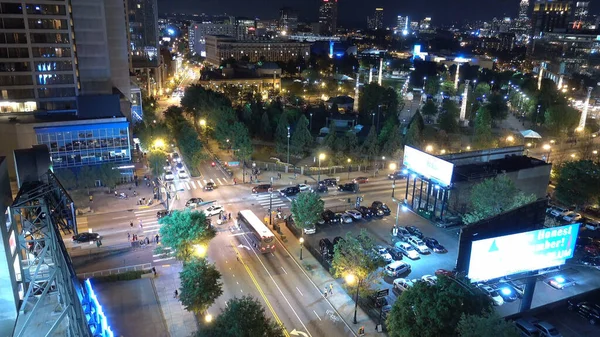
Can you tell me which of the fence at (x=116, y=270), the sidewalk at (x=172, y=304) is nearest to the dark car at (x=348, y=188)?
the sidewalk at (x=172, y=304)

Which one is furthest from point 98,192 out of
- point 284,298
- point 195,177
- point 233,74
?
point 233,74

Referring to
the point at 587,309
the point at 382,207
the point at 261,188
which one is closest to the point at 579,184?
the point at 382,207

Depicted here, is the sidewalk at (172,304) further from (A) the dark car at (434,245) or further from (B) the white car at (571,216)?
(B) the white car at (571,216)

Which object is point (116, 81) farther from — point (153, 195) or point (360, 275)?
point (360, 275)

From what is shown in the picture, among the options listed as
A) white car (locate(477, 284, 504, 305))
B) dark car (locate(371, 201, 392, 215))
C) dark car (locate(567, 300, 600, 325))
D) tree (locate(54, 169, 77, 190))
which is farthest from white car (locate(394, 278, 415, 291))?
tree (locate(54, 169, 77, 190))

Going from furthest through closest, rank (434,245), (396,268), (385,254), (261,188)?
1. (261,188)
2. (434,245)
3. (385,254)
4. (396,268)

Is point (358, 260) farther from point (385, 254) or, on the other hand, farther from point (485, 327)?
point (485, 327)

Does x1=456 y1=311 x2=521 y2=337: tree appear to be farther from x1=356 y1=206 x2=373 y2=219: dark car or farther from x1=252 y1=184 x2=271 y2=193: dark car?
x1=252 y1=184 x2=271 y2=193: dark car
